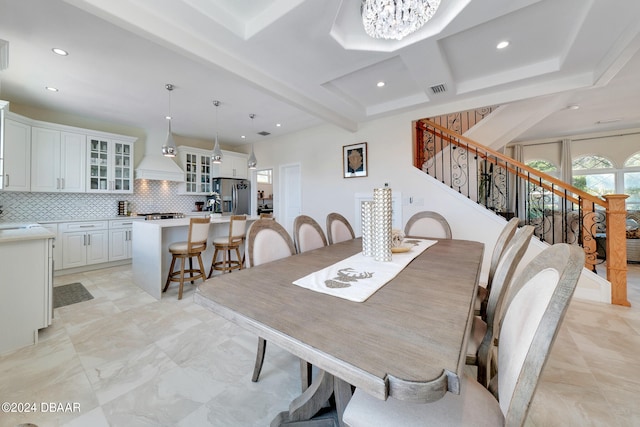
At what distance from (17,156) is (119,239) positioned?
169 cm

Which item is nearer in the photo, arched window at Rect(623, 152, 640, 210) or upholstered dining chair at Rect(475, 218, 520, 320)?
upholstered dining chair at Rect(475, 218, 520, 320)

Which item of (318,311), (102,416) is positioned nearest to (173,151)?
(102,416)

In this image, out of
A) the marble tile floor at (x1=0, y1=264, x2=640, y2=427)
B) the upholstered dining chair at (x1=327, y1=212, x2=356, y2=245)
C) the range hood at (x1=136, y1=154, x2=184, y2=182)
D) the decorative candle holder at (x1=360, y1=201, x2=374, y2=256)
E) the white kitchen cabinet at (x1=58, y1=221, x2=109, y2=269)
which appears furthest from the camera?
the range hood at (x1=136, y1=154, x2=184, y2=182)

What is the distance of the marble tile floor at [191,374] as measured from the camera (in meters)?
1.31

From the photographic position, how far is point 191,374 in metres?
1.62

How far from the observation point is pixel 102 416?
4.27ft

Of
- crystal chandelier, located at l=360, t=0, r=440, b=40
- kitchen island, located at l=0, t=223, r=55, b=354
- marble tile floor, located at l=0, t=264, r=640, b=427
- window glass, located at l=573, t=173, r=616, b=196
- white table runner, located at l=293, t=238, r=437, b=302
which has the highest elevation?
crystal chandelier, located at l=360, t=0, r=440, b=40

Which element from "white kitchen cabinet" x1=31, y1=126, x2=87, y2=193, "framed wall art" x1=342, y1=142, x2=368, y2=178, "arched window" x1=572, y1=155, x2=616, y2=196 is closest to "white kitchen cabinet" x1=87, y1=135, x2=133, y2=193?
"white kitchen cabinet" x1=31, y1=126, x2=87, y2=193

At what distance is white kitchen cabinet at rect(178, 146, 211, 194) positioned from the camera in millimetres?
5358

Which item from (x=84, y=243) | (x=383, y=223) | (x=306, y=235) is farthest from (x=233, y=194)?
(x=383, y=223)

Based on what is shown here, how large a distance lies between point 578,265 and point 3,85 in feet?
18.3

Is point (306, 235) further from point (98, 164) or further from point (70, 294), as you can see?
point (98, 164)

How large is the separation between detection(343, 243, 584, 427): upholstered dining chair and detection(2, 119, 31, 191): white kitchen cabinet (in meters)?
5.00

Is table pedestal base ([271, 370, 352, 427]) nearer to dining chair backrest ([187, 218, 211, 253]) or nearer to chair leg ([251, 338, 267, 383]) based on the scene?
chair leg ([251, 338, 267, 383])
